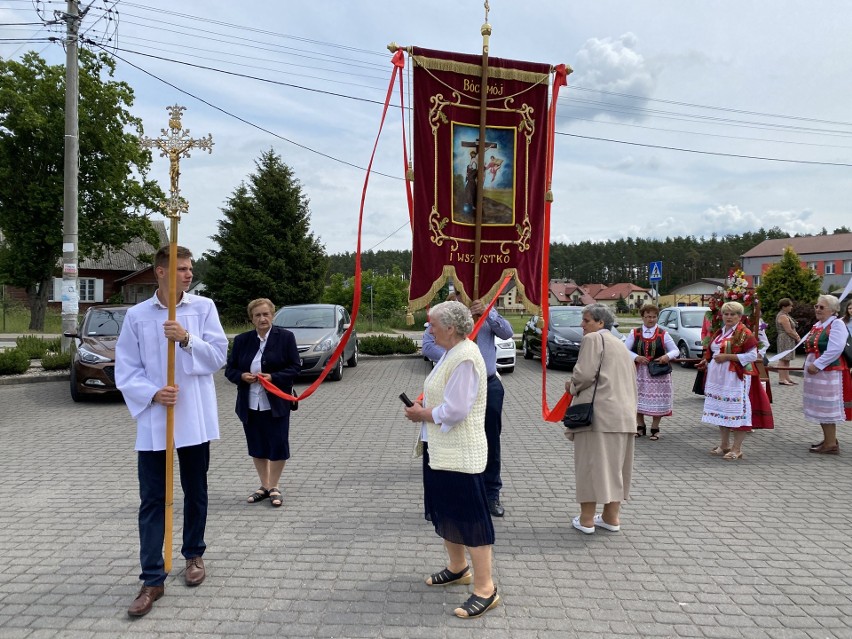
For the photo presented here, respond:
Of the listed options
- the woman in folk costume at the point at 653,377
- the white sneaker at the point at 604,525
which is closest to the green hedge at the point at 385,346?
the woman in folk costume at the point at 653,377

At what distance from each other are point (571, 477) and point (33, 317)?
31356mm

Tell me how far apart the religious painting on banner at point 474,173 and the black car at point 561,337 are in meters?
8.84

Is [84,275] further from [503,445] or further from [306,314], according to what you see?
[503,445]

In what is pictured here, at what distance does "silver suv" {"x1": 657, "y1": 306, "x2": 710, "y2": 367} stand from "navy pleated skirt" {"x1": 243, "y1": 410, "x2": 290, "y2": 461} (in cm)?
1392

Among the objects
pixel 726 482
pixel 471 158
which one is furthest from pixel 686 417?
pixel 471 158

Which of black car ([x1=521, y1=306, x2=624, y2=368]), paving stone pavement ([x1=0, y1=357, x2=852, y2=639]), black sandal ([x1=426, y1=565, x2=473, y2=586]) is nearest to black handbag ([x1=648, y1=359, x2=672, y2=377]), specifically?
paving stone pavement ([x1=0, y1=357, x2=852, y2=639])

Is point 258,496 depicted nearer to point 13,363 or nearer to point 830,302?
point 830,302

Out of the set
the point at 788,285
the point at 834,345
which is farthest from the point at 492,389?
the point at 788,285

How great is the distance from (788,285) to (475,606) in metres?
23.1

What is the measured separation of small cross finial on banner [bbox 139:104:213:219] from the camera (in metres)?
3.87

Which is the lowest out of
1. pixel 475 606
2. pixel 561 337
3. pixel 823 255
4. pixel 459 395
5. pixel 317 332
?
pixel 475 606

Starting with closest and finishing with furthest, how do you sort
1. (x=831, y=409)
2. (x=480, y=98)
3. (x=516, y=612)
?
1. (x=516, y=612)
2. (x=480, y=98)
3. (x=831, y=409)

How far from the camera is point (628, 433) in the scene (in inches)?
191

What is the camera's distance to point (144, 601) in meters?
3.53
